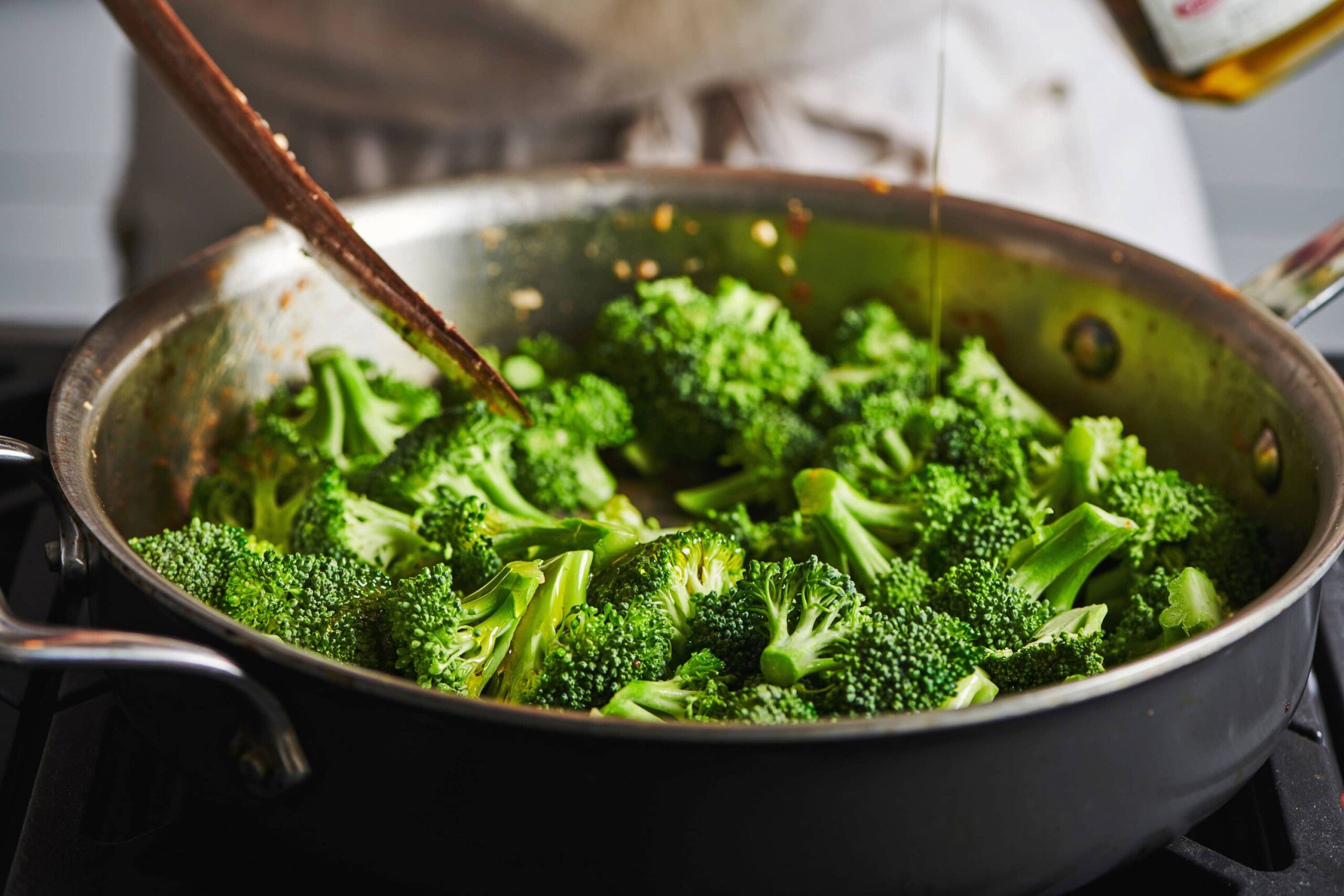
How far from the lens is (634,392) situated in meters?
1.17

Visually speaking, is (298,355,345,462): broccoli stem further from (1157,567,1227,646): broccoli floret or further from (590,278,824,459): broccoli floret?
(1157,567,1227,646): broccoli floret

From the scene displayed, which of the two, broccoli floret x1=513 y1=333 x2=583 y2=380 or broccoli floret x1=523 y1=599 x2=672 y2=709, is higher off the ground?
broccoli floret x1=513 y1=333 x2=583 y2=380

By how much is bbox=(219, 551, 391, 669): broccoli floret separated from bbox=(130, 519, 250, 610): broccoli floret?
0.01 m

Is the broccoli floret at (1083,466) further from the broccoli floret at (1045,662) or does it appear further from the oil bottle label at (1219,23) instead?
the oil bottle label at (1219,23)

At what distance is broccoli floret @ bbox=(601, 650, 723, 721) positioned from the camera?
0.69 meters

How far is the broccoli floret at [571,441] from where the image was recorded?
1.04 m

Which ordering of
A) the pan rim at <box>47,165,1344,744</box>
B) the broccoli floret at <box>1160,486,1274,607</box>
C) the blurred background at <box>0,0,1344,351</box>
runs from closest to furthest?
the pan rim at <box>47,165,1344,744</box>
the broccoli floret at <box>1160,486,1274,607</box>
the blurred background at <box>0,0,1344,351</box>

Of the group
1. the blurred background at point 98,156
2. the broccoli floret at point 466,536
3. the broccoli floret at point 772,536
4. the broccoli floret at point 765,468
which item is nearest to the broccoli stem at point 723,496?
the broccoli floret at point 765,468

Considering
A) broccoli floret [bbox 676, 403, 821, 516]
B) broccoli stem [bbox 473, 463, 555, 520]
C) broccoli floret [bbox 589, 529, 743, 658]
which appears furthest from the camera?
broccoli floret [bbox 676, 403, 821, 516]

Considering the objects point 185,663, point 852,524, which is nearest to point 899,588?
point 852,524

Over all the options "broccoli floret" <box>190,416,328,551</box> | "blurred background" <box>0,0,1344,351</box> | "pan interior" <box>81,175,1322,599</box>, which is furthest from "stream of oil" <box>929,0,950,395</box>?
"blurred background" <box>0,0,1344,351</box>

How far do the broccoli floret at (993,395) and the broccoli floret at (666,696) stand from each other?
435 mm

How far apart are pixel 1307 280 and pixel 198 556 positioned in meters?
0.91

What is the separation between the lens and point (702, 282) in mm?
1280
